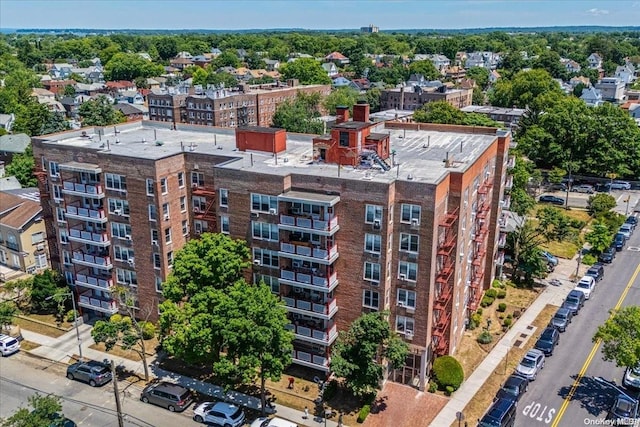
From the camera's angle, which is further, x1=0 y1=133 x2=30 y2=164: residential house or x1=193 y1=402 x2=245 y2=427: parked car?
x1=0 y1=133 x2=30 y2=164: residential house

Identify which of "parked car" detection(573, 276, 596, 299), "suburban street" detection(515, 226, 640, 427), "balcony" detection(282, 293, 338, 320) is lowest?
"suburban street" detection(515, 226, 640, 427)

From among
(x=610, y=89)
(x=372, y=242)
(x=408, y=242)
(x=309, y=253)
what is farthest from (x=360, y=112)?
(x=610, y=89)

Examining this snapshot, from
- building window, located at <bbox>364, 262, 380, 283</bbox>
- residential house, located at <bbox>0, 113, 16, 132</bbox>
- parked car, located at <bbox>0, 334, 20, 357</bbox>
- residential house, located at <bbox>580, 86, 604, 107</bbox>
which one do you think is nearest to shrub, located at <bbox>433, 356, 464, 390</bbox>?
building window, located at <bbox>364, 262, 380, 283</bbox>

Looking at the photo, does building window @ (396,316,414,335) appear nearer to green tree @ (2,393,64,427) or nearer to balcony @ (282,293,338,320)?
balcony @ (282,293,338,320)

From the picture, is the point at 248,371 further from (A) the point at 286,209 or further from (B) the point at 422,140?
(B) the point at 422,140

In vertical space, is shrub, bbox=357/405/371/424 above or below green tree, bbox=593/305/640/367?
below

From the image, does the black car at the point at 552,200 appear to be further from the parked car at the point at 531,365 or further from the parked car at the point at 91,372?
the parked car at the point at 91,372

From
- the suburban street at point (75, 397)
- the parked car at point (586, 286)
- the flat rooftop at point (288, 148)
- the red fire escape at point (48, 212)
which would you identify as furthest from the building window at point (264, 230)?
the parked car at point (586, 286)

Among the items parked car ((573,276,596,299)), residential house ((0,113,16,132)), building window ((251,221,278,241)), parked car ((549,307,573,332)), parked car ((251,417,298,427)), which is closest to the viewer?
parked car ((251,417,298,427))
